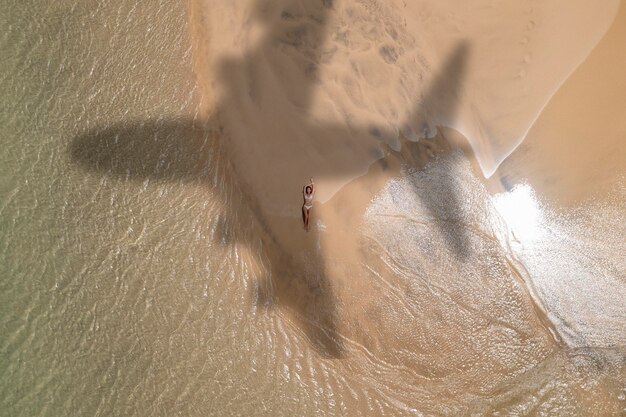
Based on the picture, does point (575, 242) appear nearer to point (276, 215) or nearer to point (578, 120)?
point (578, 120)

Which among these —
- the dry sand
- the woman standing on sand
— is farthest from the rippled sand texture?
→ the woman standing on sand

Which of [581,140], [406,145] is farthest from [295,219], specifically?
[581,140]

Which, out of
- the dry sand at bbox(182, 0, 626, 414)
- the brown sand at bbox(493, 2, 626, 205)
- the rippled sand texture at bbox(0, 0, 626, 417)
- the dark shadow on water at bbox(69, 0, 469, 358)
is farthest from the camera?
the brown sand at bbox(493, 2, 626, 205)

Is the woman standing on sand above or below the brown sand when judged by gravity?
below

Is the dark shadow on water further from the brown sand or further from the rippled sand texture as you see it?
the brown sand

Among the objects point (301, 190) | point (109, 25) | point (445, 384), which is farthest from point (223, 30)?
point (445, 384)
